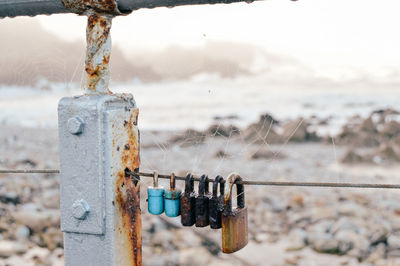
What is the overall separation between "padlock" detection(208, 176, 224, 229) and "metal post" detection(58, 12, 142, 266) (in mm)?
318

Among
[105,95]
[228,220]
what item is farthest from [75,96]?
[228,220]

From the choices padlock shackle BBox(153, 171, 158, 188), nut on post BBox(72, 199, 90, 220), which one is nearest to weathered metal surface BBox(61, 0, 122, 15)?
padlock shackle BBox(153, 171, 158, 188)

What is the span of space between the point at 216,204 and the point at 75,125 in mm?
598

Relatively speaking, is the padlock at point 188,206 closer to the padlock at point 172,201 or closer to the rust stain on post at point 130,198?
the padlock at point 172,201

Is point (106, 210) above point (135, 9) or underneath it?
underneath

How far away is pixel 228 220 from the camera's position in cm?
173

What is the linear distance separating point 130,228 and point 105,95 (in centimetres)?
53

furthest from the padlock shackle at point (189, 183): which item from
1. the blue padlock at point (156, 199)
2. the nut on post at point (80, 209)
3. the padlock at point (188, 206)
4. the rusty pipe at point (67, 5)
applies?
the rusty pipe at point (67, 5)

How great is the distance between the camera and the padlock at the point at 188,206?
70.1 inches

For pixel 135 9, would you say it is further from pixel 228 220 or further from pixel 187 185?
pixel 228 220

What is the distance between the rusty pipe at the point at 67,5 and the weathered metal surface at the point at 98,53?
5cm

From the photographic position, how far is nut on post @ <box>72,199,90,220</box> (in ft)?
5.83

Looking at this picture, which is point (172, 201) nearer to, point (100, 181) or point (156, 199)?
point (156, 199)

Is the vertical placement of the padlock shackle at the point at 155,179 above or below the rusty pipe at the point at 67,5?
below
